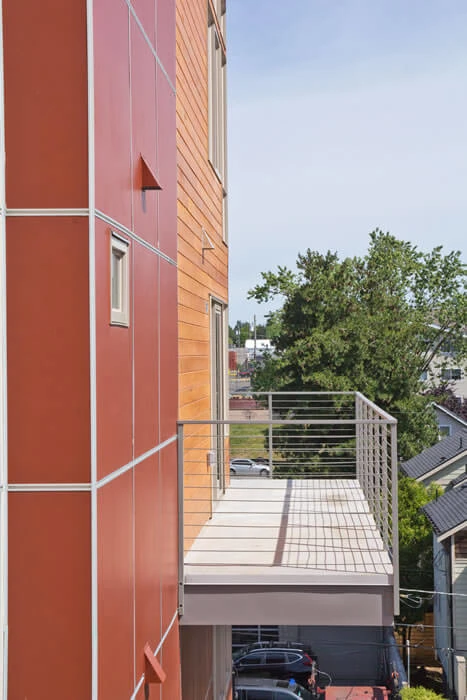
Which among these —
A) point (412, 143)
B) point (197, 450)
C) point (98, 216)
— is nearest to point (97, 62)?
point (98, 216)

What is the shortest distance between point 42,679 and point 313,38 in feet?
69.3

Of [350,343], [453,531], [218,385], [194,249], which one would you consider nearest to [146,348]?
[194,249]

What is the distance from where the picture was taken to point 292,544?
20.5ft

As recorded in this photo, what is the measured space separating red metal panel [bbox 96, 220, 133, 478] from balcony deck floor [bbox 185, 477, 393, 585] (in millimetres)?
2011

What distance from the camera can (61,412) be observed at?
3195mm

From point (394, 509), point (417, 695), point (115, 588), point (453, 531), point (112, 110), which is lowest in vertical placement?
point (417, 695)

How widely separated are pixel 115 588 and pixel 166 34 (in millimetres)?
3605

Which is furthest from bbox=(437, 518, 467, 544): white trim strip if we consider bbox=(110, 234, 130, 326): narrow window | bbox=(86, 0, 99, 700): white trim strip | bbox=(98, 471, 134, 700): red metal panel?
bbox=(86, 0, 99, 700): white trim strip

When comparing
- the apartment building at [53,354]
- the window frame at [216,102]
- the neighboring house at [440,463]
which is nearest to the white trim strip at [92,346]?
the apartment building at [53,354]

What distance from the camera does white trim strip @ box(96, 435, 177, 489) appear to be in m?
3.41

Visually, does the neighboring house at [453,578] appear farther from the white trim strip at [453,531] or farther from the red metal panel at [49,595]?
the red metal panel at [49,595]

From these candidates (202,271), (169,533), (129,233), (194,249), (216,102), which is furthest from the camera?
(216,102)

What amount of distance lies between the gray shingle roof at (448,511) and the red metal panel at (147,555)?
10.7 m

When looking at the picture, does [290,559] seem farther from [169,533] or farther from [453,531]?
[453,531]
